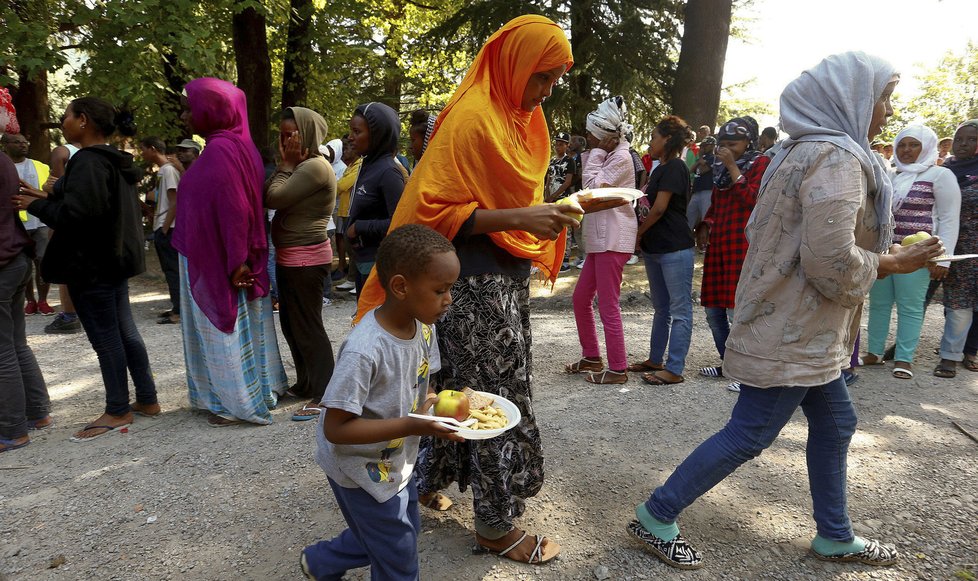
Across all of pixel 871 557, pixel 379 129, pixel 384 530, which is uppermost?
pixel 379 129

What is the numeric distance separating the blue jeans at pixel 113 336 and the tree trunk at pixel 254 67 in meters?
7.11

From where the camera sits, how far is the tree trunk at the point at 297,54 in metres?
11.8

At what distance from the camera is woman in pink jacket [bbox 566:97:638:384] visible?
15.7ft

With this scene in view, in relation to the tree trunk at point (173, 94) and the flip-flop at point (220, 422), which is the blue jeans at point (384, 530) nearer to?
the flip-flop at point (220, 422)

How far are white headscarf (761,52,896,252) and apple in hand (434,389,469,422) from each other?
5.70 feet

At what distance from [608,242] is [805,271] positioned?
2555mm

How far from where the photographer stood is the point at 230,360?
4.04 metres

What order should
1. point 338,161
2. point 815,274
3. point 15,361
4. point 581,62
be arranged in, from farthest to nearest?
point 581,62 < point 338,161 < point 15,361 < point 815,274

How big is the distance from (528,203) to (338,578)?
173 centimetres

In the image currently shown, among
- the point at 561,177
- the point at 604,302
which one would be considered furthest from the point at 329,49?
the point at 604,302

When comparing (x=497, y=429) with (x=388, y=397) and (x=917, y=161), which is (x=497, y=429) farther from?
(x=917, y=161)

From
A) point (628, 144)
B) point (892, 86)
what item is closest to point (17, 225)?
point (628, 144)

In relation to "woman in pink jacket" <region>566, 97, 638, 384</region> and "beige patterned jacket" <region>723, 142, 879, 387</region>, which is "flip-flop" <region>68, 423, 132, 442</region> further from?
"beige patterned jacket" <region>723, 142, 879, 387</region>

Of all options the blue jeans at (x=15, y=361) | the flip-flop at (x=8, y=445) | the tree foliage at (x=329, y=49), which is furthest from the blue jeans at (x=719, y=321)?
the tree foliage at (x=329, y=49)
